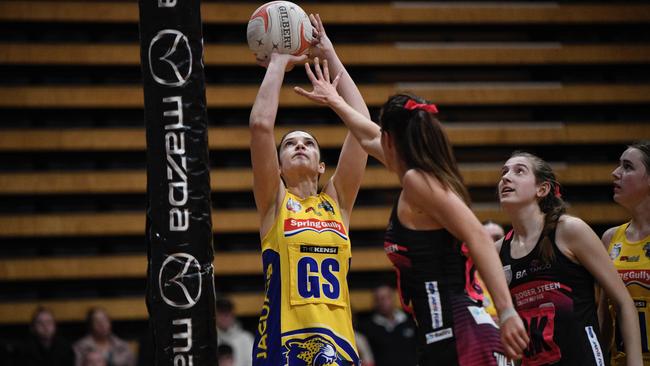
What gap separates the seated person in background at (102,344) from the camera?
25.5 feet

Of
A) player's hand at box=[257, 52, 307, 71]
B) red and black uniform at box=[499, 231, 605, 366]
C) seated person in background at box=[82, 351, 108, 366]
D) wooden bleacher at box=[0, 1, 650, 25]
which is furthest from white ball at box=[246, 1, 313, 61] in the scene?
wooden bleacher at box=[0, 1, 650, 25]

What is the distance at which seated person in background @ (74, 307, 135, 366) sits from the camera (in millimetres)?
7781

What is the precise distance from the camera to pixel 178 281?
375 cm

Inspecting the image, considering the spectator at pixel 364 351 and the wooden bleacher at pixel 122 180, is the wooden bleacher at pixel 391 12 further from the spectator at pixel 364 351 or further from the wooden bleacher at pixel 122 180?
the spectator at pixel 364 351

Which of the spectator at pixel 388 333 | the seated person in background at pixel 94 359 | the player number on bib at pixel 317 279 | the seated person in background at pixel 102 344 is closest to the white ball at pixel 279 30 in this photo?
the player number on bib at pixel 317 279

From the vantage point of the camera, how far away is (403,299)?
10.7 ft

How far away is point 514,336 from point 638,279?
166cm

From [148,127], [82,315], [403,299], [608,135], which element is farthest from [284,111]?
[403,299]

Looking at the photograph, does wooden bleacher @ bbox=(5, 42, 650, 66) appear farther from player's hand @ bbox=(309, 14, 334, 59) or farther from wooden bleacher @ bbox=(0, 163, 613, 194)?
player's hand @ bbox=(309, 14, 334, 59)

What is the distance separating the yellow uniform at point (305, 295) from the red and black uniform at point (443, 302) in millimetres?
717

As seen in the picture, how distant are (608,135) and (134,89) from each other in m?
4.97

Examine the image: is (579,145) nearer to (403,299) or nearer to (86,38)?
(86,38)

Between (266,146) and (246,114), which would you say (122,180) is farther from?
(266,146)

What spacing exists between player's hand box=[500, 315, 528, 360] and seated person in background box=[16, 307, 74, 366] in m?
5.57
